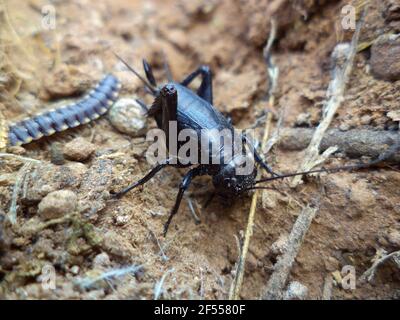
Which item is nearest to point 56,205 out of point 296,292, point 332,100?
point 296,292

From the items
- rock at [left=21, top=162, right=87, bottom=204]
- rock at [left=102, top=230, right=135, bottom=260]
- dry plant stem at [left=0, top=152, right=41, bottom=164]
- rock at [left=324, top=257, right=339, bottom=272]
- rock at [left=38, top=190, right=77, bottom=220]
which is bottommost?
rock at [left=324, top=257, right=339, bottom=272]

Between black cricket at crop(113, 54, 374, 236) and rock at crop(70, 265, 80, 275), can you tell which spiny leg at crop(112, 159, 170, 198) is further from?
rock at crop(70, 265, 80, 275)

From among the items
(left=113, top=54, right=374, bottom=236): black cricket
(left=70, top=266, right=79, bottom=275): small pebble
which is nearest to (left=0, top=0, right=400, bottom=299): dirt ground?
(left=70, top=266, right=79, bottom=275): small pebble

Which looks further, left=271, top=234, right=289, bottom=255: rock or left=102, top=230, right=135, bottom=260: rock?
left=271, top=234, right=289, bottom=255: rock
